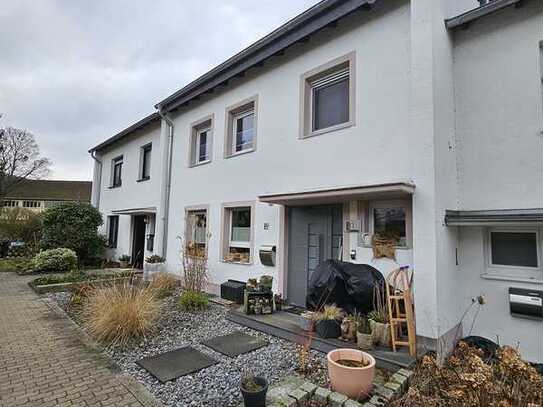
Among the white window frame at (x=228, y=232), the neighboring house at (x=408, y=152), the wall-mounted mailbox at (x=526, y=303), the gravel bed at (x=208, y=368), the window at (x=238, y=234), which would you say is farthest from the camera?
the white window frame at (x=228, y=232)

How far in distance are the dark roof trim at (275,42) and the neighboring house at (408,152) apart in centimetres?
3

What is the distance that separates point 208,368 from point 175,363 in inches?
20.4

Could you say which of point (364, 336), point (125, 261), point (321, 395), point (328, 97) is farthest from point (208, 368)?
point (125, 261)

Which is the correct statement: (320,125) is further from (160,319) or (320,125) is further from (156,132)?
(156,132)

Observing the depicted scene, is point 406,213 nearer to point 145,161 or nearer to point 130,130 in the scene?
point 145,161

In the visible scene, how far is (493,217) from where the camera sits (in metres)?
4.40

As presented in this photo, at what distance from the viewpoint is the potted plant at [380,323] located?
14.3 feet

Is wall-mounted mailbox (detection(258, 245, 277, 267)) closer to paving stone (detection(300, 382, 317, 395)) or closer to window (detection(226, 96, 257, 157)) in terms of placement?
window (detection(226, 96, 257, 157))

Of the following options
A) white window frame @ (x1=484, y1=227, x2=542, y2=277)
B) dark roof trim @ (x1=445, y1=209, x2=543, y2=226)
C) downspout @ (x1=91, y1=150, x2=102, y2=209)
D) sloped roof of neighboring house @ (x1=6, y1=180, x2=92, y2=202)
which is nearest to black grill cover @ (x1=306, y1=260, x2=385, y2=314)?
dark roof trim @ (x1=445, y1=209, x2=543, y2=226)

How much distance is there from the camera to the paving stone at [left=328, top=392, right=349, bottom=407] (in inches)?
113

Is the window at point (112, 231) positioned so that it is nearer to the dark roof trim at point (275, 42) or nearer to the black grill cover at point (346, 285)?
the dark roof trim at point (275, 42)

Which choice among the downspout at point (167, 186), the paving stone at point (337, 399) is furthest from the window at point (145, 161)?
the paving stone at point (337, 399)

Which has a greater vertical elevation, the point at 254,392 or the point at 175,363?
the point at 254,392

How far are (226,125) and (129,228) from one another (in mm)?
8004
